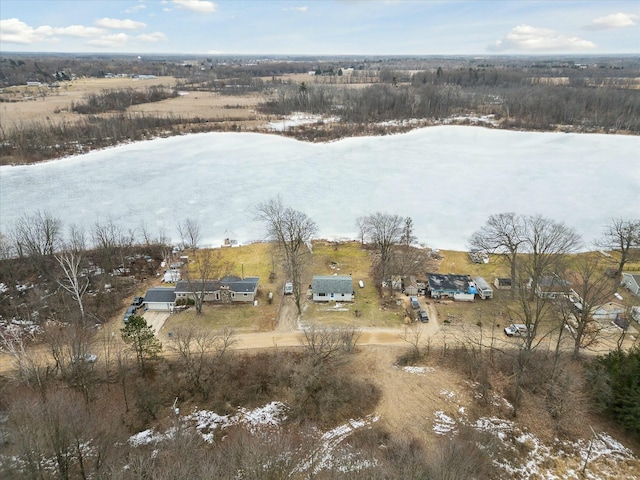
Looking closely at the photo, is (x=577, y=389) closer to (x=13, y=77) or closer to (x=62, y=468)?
(x=62, y=468)

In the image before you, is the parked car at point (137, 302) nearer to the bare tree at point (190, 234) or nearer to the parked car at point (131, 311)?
the parked car at point (131, 311)

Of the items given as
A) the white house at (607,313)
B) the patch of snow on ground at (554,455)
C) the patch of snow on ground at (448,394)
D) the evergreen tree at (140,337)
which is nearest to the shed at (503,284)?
the white house at (607,313)

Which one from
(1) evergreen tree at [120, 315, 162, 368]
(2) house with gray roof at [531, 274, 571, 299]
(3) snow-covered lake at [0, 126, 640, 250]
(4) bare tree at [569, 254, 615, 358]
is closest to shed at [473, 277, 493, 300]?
(2) house with gray roof at [531, 274, 571, 299]

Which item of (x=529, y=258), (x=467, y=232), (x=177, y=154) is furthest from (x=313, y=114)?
(x=529, y=258)

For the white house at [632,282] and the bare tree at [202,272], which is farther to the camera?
the white house at [632,282]

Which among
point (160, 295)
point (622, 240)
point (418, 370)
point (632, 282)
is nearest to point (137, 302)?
point (160, 295)

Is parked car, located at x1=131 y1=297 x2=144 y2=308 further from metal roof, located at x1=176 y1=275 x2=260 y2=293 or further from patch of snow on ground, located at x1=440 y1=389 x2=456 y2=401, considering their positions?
patch of snow on ground, located at x1=440 y1=389 x2=456 y2=401
